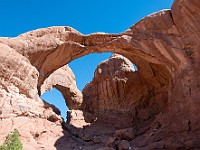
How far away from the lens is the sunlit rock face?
54.1 feet

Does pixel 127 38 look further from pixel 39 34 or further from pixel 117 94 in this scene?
pixel 117 94

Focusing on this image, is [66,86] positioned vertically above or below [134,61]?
above

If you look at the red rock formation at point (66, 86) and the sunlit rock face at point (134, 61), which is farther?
the red rock formation at point (66, 86)

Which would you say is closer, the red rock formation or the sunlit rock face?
the sunlit rock face

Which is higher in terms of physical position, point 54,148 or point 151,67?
point 151,67

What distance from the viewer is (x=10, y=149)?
37.7 feet

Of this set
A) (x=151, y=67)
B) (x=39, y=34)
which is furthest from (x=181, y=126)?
(x=39, y=34)

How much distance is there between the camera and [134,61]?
84.5 feet

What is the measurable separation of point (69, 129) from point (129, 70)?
12.2 meters

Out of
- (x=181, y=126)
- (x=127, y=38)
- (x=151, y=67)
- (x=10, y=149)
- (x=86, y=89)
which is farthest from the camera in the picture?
(x=86, y=89)

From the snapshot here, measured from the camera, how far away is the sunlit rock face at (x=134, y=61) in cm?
1650

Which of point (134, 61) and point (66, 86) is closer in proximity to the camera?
point (134, 61)

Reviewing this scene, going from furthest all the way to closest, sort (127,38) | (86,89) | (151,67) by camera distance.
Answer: (86,89) < (151,67) < (127,38)

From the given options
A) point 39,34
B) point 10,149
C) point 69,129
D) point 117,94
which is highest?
point 39,34
